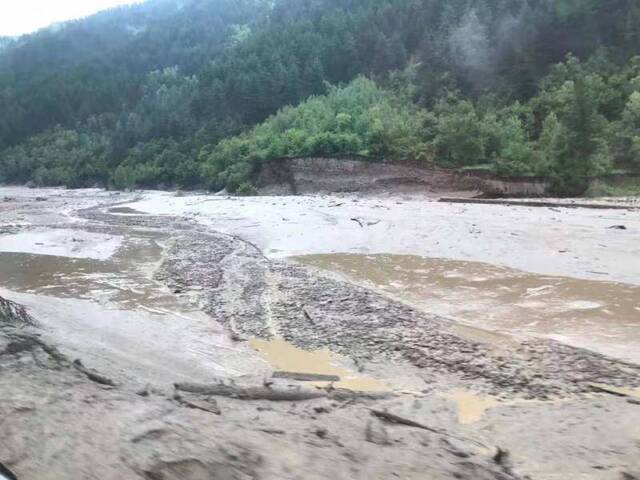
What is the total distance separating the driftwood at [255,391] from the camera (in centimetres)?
499

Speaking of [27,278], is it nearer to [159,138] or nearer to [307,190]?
[307,190]

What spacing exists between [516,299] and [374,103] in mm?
41199

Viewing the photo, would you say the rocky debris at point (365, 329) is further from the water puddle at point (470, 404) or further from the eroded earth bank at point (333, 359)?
the water puddle at point (470, 404)

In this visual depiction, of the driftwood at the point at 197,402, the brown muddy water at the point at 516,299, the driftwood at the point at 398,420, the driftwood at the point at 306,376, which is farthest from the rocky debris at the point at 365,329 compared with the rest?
the driftwood at the point at 197,402

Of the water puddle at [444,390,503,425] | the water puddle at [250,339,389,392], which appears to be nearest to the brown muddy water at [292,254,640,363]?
the water puddle at [444,390,503,425]

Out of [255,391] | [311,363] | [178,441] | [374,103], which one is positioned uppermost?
[374,103]

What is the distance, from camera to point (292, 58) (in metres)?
69.9

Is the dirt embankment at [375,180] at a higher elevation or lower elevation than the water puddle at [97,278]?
higher

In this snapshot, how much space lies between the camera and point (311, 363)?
22.7ft

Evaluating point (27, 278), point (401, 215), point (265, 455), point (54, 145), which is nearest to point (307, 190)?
point (401, 215)

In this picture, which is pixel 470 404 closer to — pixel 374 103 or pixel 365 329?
pixel 365 329

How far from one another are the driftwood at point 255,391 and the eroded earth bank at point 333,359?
0.03 meters

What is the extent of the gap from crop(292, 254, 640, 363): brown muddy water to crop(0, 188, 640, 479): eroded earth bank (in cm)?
6

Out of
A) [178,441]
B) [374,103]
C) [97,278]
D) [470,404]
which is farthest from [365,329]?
[374,103]
